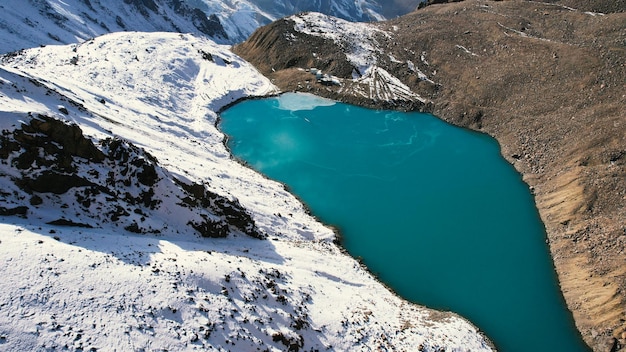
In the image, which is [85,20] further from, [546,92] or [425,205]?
[546,92]

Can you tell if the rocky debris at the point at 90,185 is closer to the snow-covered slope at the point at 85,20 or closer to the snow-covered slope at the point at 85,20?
the snow-covered slope at the point at 85,20

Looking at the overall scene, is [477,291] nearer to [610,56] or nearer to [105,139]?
[105,139]

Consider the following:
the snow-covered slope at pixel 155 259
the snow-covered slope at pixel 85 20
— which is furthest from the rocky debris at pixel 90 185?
the snow-covered slope at pixel 85 20

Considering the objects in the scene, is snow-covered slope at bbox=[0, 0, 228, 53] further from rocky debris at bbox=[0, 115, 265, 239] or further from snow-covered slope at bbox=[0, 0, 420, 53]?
rocky debris at bbox=[0, 115, 265, 239]

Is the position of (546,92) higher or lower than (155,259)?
higher

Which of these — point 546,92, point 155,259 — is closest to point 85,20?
point 546,92

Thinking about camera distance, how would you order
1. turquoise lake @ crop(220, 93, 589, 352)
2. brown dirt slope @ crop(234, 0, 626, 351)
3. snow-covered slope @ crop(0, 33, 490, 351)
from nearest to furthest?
snow-covered slope @ crop(0, 33, 490, 351) < turquoise lake @ crop(220, 93, 589, 352) < brown dirt slope @ crop(234, 0, 626, 351)

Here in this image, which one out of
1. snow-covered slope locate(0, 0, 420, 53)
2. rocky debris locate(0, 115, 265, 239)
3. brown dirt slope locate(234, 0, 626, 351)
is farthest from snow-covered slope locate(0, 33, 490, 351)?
snow-covered slope locate(0, 0, 420, 53)
